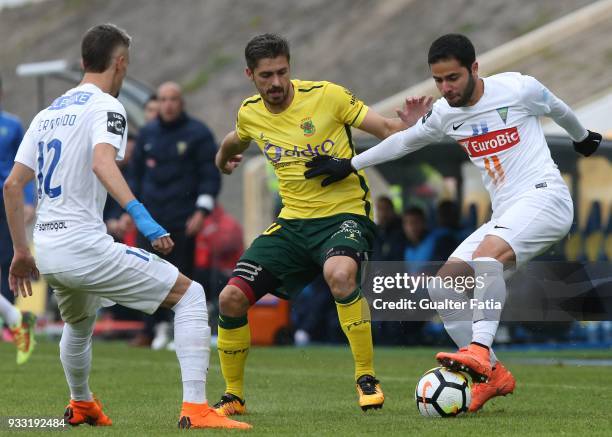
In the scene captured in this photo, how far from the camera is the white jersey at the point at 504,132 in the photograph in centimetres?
814

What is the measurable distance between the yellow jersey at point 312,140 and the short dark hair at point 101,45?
1.65 meters

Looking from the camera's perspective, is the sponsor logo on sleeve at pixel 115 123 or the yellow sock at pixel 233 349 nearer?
the sponsor logo on sleeve at pixel 115 123

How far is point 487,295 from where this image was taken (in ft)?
25.9

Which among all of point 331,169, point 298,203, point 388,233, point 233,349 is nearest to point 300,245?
point 298,203

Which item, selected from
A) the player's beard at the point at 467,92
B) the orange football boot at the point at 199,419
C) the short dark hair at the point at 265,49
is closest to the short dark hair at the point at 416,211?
the short dark hair at the point at 265,49

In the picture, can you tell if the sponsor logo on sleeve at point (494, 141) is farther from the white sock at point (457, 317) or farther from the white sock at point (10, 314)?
the white sock at point (10, 314)

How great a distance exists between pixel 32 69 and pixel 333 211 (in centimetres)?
1139

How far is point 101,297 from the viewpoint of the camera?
738cm

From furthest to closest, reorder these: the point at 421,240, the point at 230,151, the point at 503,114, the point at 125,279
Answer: the point at 421,240, the point at 230,151, the point at 503,114, the point at 125,279

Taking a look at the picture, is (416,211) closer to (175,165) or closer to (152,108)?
(175,165)

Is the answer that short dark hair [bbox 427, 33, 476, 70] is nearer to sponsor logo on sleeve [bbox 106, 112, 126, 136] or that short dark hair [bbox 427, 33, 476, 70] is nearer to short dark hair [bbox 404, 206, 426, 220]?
sponsor logo on sleeve [bbox 106, 112, 126, 136]

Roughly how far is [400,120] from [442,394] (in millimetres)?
1949

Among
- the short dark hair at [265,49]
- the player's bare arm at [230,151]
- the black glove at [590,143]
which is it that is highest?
the short dark hair at [265,49]

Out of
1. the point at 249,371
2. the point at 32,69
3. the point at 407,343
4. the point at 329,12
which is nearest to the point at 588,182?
the point at 407,343
